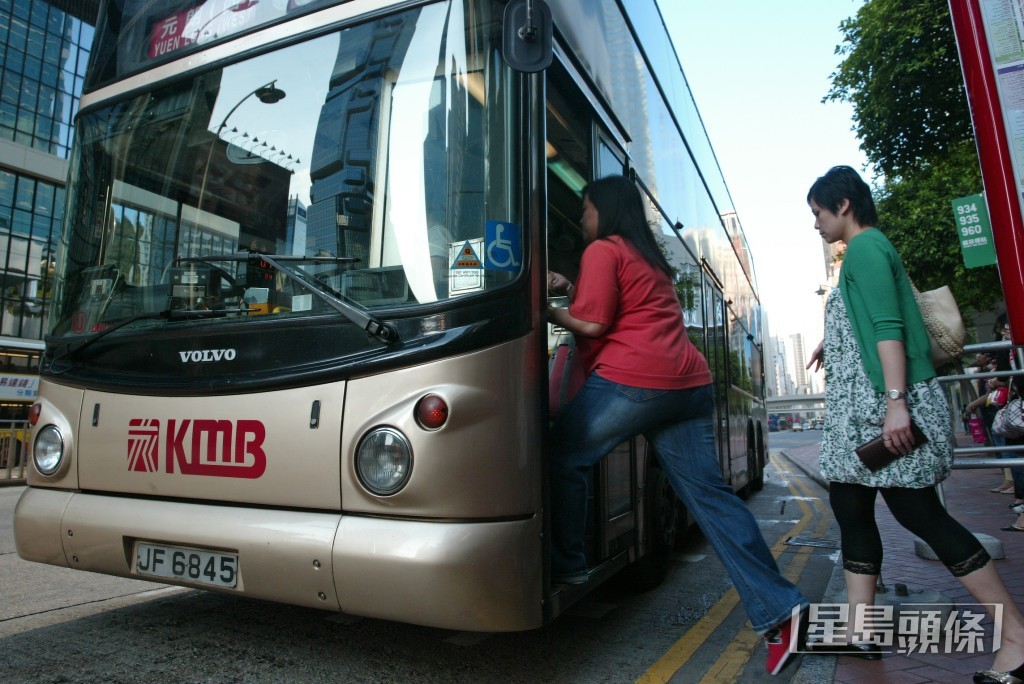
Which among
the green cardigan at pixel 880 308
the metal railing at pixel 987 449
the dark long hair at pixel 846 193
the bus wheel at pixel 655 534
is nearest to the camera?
the green cardigan at pixel 880 308

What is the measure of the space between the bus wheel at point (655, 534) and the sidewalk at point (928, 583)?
0.96 metres

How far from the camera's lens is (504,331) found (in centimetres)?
250

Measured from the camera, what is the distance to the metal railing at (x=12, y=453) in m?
12.5

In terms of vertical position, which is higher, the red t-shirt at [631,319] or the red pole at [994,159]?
the red pole at [994,159]

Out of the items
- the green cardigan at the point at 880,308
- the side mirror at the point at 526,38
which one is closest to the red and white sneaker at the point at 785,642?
the green cardigan at the point at 880,308

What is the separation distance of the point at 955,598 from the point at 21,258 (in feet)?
89.4

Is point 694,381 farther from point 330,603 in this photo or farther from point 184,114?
point 184,114

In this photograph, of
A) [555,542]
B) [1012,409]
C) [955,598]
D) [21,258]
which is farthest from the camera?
[21,258]

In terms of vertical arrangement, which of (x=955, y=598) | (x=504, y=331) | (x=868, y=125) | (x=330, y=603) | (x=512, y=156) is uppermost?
(x=868, y=125)

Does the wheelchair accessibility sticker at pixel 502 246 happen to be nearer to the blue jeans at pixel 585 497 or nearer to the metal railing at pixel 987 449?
the blue jeans at pixel 585 497

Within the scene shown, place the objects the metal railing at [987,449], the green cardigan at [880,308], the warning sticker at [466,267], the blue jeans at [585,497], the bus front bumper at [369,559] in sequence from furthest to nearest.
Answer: the metal railing at [987,449] < the blue jeans at [585,497] < the green cardigan at [880,308] < the warning sticker at [466,267] < the bus front bumper at [369,559]

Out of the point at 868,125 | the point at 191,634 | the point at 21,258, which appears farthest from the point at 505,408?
the point at 21,258

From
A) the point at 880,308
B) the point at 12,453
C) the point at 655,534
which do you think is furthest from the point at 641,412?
the point at 12,453

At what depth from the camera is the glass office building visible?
22344 mm
